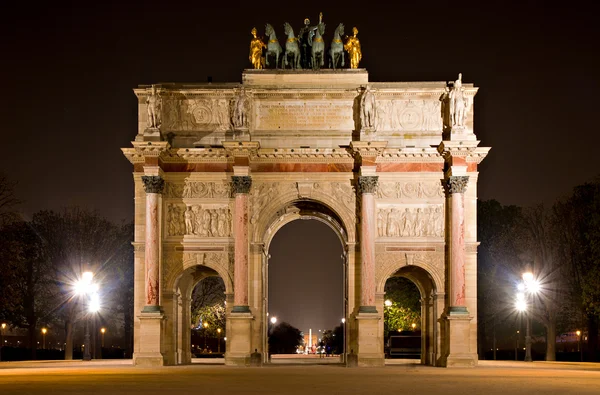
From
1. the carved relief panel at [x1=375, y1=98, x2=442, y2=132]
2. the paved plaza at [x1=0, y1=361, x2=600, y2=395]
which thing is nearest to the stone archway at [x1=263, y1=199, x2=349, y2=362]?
the carved relief panel at [x1=375, y1=98, x2=442, y2=132]

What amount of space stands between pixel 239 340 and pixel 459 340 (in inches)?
354

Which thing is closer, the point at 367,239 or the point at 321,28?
the point at 367,239

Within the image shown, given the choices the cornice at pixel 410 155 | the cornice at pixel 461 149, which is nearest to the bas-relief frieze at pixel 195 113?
the cornice at pixel 410 155

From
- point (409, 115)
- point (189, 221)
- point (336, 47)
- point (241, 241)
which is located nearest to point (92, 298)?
point (189, 221)

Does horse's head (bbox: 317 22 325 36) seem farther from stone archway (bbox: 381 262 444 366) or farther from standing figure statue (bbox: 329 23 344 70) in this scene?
stone archway (bbox: 381 262 444 366)

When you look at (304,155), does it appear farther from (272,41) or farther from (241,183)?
(272,41)

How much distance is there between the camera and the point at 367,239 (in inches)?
1645

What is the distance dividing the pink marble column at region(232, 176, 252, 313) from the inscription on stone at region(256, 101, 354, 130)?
301cm

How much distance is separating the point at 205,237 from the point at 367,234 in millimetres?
6962

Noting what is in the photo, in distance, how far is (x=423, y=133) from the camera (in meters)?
43.1

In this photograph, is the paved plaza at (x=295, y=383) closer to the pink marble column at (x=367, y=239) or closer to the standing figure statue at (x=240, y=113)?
the pink marble column at (x=367, y=239)

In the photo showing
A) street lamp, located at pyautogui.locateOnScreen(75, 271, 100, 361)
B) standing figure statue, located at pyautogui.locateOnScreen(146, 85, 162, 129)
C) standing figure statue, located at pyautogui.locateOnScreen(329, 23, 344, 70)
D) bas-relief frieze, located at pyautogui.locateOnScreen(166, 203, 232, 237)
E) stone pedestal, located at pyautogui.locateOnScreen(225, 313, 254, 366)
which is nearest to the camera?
stone pedestal, located at pyautogui.locateOnScreen(225, 313, 254, 366)

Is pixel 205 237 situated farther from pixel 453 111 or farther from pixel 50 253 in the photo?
pixel 50 253

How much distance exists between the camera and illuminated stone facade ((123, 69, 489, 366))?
41750 mm
